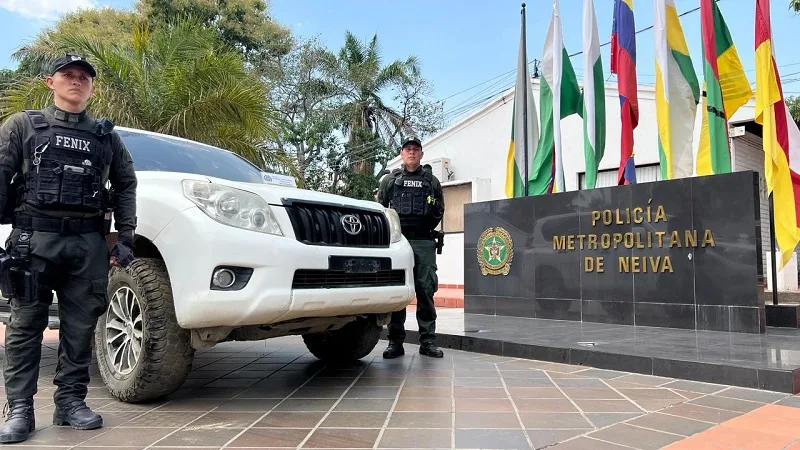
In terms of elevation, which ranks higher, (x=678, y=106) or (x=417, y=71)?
(x=417, y=71)

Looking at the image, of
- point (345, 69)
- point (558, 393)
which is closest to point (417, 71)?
point (345, 69)

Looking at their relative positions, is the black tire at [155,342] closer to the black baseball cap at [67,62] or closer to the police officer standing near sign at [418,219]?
the black baseball cap at [67,62]

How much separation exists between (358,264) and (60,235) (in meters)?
1.63

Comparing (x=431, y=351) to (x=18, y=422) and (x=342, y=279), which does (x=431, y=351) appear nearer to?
(x=342, y=279)

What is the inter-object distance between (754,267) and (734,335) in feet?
2.35

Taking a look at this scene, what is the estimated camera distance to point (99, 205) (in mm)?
3020

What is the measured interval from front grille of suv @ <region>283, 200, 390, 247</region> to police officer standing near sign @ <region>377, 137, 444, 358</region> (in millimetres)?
968

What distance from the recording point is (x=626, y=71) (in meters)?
8.14

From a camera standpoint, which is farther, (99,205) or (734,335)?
(734,335)

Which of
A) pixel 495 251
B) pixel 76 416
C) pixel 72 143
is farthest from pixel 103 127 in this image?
pixel 495 251

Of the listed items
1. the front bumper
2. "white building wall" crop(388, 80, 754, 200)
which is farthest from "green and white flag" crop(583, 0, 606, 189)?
the front bumper

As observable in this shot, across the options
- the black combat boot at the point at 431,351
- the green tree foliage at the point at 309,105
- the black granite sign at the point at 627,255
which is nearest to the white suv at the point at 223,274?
the black combat boot at the point at 431,351

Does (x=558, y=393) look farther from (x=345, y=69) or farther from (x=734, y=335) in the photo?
(x=345, y=69)

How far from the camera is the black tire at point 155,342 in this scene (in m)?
3.26
